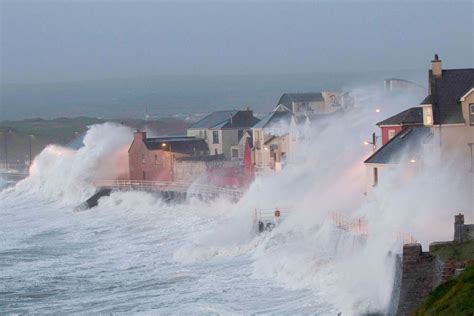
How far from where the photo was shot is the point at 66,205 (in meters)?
68.9

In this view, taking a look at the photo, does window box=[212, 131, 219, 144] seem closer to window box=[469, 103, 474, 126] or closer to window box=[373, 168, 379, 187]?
window box=[373, 168, 379, 187]

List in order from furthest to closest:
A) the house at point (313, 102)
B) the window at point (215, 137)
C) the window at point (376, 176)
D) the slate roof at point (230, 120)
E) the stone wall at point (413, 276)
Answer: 1. the slate roof at point (230, 120)
2. the window at point (215, 137)
3. the house at point (313, 102)
4. the window at point (376, 176)
5. the stone wall at point (413, 276)

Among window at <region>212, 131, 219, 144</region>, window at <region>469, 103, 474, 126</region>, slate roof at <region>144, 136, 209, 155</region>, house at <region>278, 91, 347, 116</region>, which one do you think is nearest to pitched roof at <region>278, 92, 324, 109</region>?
house at <region>278, 91, 347, 116</region>

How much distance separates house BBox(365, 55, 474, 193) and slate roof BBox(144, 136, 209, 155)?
32.8 meters

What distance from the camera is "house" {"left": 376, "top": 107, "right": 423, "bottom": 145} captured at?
3550cm

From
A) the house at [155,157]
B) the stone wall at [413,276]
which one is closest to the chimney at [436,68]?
the stone wall at [413,276]

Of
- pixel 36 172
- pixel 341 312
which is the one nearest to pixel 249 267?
pixel 341 312

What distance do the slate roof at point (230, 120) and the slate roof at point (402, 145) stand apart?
123 ft

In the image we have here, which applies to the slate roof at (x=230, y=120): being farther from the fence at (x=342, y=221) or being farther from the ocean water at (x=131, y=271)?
the fence at (x=342, y=221)

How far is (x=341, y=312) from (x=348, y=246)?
5233mm

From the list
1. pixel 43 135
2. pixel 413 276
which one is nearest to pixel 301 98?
pixel 413 276

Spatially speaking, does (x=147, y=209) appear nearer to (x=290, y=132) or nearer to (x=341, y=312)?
(x=290, y=132)

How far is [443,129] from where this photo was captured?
31.8 meters

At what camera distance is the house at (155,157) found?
217 ft
